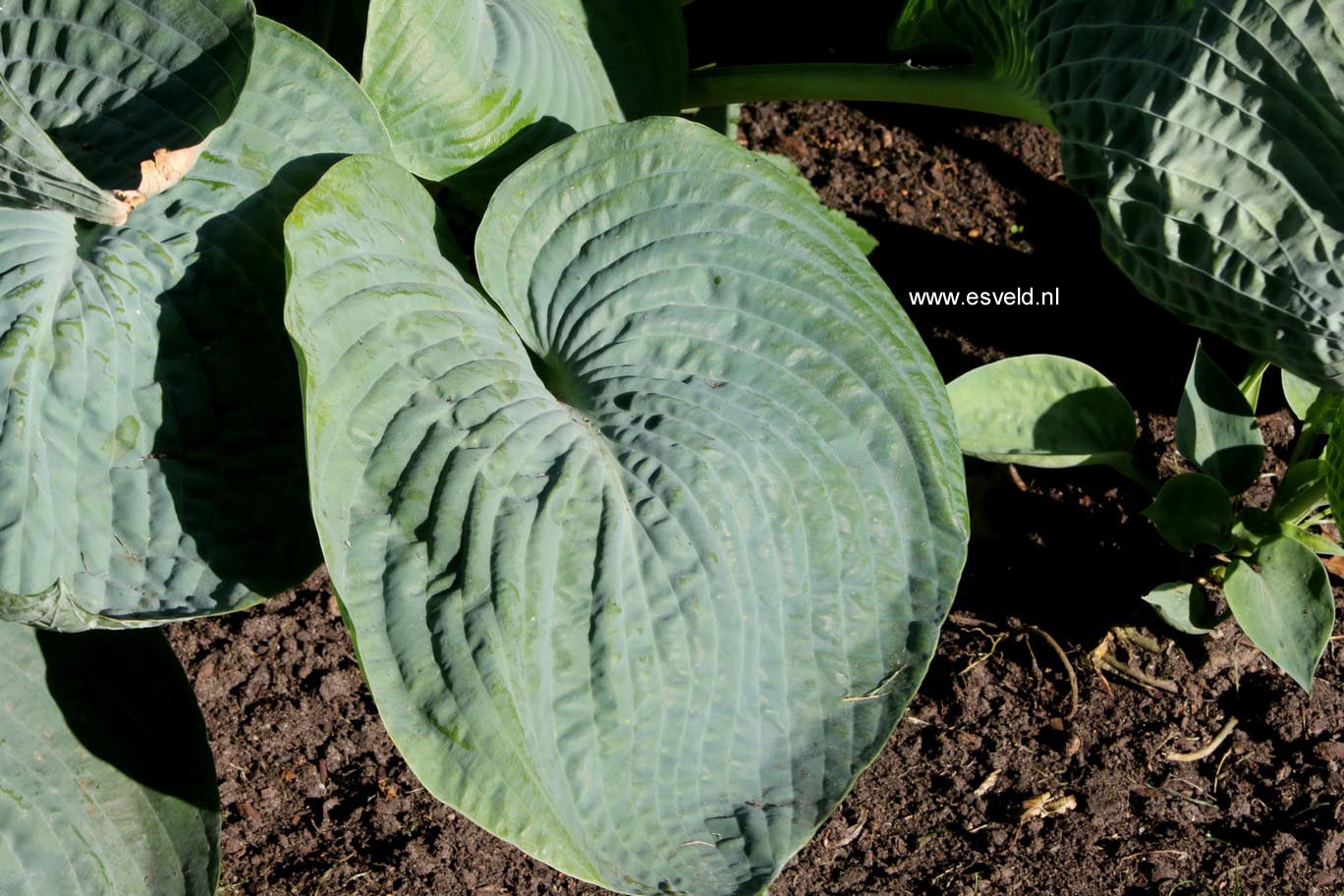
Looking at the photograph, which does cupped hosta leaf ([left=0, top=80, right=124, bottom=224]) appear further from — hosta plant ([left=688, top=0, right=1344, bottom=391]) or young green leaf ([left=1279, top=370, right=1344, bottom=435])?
young green leaf ([left=1279, top=370, right=1344, bottom=435])

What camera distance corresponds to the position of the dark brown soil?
1446 mm

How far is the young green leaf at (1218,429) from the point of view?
5.05ft

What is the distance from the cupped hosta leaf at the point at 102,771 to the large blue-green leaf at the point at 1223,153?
1.06 m

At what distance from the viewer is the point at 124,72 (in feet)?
3.41

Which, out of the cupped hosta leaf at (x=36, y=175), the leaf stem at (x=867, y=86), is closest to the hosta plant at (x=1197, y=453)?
the leaf stem at (x=867, y=86)

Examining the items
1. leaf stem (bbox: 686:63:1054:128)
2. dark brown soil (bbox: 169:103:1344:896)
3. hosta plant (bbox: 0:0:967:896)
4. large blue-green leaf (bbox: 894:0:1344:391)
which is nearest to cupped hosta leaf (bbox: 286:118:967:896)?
hosta plant (bbox: 0:0:967:896)

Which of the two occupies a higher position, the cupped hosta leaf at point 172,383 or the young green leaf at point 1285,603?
the cupped hosta leaf at point 172,383

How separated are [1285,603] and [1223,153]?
684 mm

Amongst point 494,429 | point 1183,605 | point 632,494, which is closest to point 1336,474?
point 1183,605

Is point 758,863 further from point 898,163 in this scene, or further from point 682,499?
point 898,163

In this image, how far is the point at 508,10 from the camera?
1.26 meters

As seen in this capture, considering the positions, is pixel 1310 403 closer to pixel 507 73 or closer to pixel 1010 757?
pixel 1010 757

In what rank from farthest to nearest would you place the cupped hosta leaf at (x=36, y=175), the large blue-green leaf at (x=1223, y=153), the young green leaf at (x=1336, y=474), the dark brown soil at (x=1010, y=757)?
the dark brown soil at (x=1010, y=757)
the young green leaf at (x=1336, y=474)
the large blue-green leaf at (x=1223, y=153)
the cupped hosta leaf at (x=36, y=175)

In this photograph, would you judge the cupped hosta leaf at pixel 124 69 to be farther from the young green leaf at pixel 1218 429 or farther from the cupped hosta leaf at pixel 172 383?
the young green leaf at pixel 1218 429
